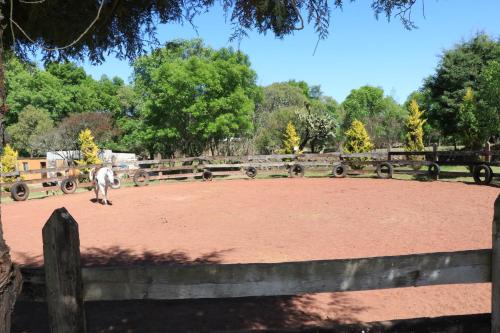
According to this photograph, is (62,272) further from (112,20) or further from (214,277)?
(112,20)

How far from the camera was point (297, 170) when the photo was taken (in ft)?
73.0

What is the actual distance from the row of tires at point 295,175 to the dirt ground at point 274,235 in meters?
0.92

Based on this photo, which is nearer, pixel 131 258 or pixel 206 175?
pixel 131 258

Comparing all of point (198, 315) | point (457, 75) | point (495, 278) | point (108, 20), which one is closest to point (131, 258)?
point (198, 315)

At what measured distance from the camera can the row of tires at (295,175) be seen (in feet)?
49.3

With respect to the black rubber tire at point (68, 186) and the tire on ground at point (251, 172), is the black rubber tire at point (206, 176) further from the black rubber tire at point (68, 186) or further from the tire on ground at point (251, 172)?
the black rubber tire at point (68, 186)

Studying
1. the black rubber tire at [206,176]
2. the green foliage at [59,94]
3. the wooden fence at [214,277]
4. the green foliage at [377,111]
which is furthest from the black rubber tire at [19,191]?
the green foliage at [377,111]

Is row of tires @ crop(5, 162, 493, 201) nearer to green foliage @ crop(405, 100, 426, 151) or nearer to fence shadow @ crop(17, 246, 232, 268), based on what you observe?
green foliage @ crop(405, 100, 426, 151)

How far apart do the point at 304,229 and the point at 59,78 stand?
5381cm

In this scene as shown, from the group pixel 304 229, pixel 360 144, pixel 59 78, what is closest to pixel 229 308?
pixel 304 229

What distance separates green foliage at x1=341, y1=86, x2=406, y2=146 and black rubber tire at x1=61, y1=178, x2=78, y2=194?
1701 inches

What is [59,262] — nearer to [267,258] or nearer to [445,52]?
[267,258]

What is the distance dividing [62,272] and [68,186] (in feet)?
59.5

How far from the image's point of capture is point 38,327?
403 centimetres
